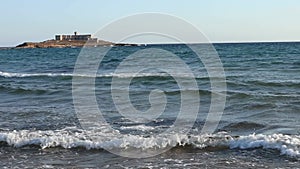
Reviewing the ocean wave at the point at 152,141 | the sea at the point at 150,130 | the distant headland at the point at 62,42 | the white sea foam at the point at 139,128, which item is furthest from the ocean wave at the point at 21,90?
the distant headland at the point at 62,42

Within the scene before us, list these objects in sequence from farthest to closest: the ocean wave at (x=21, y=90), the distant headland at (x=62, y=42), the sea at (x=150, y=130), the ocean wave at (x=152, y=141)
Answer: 1. the distant headland at (x=62, y=42)
2. the ocean wave at (x=21, y=90)
3. the ocean wave at (x=152, y=141)
4. the sea at (x=150, y=130)

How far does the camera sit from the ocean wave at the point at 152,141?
10.5 meters

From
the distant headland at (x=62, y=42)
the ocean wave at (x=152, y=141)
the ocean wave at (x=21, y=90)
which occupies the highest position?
the distant headland at (x=62, y=42)

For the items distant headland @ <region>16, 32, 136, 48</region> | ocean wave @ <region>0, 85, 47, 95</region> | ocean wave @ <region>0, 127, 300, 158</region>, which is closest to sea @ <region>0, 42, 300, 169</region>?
ocean wave @ <region>0, 127, 300, 158</region>

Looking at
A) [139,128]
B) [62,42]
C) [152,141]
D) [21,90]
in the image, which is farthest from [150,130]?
[62,42]

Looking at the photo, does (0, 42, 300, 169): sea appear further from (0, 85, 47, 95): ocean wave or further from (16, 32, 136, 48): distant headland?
(16, 32, 136, 48): distant headland

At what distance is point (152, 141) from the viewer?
430 inches

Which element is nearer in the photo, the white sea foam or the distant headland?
the white sea foam

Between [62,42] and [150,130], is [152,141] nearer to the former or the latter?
[150,130]

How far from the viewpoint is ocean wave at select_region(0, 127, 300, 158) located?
10523 mm

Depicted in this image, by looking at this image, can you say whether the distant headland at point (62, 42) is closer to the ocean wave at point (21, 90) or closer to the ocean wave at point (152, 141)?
the ocean wave at point (21, 90)

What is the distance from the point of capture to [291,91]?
20.8 m

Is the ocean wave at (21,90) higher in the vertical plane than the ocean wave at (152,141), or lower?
higher

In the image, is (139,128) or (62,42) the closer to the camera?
(139,128)
